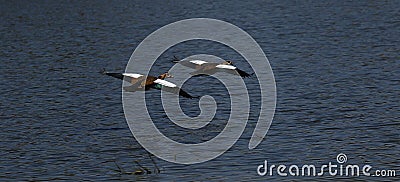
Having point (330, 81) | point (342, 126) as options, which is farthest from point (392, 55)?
point (342, 126)

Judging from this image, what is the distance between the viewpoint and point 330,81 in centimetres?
3962

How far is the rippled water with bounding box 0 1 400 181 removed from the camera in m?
25.9

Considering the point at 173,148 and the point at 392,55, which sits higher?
the point at 392,55

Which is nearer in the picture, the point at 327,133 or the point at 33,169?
the point at 33,169

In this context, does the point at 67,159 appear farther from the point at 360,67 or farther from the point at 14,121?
the point at 360,67

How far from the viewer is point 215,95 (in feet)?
123

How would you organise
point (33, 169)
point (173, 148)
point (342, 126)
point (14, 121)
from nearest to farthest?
point (33, 169)
point (173, 148)
point (342, 126)
point (14, 121)

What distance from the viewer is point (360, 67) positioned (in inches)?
1702

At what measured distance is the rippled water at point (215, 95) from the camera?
85.0ft

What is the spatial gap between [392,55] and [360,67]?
4216 millimetres

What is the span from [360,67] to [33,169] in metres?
21.6

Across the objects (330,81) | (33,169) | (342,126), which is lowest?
(33,169)

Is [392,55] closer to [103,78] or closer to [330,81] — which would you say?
[330,81]

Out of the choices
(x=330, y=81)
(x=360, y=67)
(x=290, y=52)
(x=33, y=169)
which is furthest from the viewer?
(x=290, y=52)
